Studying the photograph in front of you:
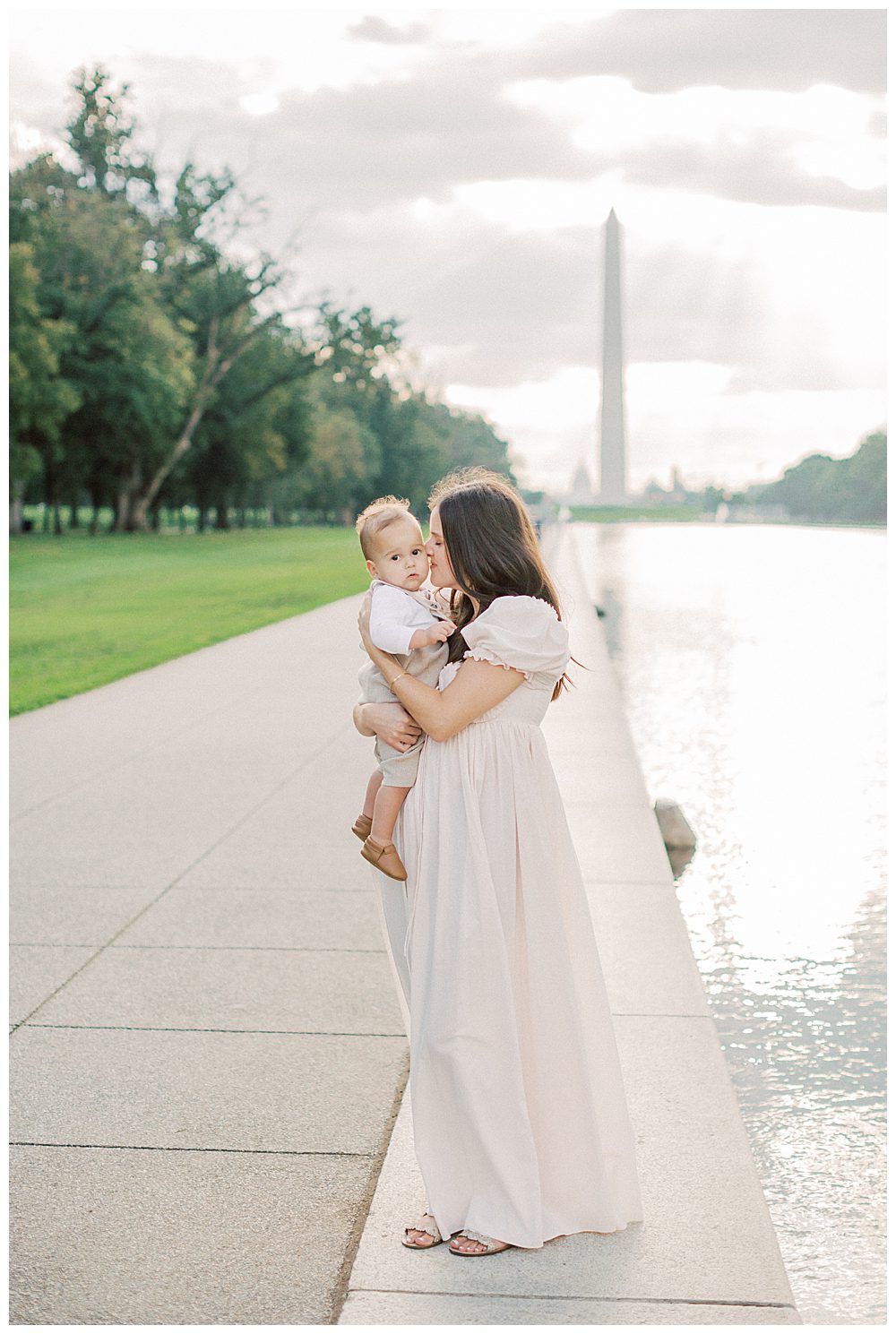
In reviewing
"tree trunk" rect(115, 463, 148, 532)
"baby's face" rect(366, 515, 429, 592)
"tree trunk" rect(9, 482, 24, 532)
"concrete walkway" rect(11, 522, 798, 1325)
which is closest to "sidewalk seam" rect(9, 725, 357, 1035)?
"concrete walkway" rect(11, 522, 798, 1325)

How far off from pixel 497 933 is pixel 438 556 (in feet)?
2.91

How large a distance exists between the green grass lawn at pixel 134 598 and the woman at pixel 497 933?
10491 millimetres

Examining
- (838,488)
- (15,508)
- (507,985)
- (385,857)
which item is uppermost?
A: (838,488)

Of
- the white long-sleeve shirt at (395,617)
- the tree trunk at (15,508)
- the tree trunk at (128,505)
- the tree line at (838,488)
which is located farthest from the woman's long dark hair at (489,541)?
the tree line at (838,488)

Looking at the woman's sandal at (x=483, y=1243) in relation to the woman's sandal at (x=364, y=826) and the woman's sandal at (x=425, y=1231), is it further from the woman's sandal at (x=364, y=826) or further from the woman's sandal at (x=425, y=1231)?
the woman's sandal at (x=364, y=826)

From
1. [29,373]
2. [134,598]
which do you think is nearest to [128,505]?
[29,373]

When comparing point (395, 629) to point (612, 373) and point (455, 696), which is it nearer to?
point (455, 696)

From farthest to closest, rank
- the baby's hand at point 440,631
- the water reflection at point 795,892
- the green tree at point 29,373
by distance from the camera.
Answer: the green tree at point 29,373 → the water reflection at point 795,892 → the baby's hand at point 440,631

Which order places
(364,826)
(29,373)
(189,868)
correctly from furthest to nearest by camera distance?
(29,373) → (189,868) → (364,826)

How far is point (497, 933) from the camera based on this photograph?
341cm

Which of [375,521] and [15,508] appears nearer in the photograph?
[375,521]

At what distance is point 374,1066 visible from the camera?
4.79 metres

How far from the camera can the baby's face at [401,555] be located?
3393 millimetres

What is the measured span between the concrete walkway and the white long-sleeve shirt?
568mm
